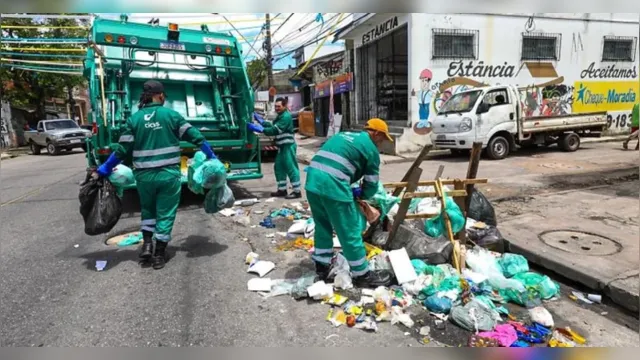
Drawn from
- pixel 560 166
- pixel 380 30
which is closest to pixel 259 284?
pixel 560 166

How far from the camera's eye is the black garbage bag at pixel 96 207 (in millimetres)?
3916

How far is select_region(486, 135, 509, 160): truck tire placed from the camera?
10.7m

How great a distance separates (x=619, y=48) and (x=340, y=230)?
1698 centimetres

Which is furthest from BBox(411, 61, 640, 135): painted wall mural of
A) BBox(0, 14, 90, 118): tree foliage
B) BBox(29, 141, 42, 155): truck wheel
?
BBox(0, 14, 90, 118): tree foliage

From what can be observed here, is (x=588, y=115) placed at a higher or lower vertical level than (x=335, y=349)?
higher

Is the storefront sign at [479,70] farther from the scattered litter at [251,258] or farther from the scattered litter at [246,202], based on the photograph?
the scattered litter at [251,258]

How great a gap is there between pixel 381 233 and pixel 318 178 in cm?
118

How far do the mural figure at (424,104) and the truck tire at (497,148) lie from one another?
8.21 ft

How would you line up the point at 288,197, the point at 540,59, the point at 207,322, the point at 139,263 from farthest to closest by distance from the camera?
1. the point at 540,59
2. the point at 288,197
3. the point at 139,263
4. the point at 207,322

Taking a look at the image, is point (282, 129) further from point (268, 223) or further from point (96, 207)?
point (96, 207)
